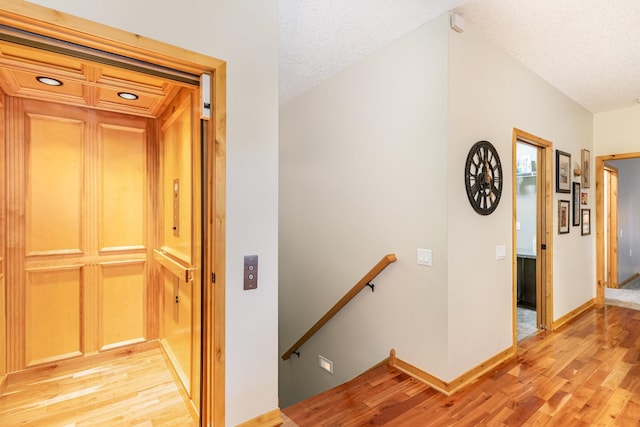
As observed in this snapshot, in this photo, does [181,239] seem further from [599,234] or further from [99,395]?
[599,234]

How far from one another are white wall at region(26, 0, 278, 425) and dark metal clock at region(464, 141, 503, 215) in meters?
1.56

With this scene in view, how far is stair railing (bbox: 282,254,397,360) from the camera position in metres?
2.82

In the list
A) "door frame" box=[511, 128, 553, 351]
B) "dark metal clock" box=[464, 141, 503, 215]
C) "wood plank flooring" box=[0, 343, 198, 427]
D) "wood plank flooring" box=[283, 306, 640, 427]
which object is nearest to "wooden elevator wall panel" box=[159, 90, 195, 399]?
"wood plank flooring" box=[0, 343, 198, 427]

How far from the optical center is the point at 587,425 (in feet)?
6.68

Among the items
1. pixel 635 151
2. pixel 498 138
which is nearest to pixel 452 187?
pixel 498 138

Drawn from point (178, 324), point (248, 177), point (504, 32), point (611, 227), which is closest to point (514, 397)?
point (248, 177)

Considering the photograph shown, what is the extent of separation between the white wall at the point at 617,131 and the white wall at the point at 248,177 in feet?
16.5

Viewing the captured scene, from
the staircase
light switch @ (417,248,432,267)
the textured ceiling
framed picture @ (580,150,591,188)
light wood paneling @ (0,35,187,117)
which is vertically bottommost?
the staircase

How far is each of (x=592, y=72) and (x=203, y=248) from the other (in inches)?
162

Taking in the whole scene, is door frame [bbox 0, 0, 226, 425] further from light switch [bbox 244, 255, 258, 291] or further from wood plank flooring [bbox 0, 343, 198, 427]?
wood plank flooring [bbox 0, 343, 198, 427]

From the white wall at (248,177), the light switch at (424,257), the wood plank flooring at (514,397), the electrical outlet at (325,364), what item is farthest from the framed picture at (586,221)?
the white wall at (248,177)

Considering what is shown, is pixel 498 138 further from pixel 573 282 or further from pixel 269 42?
pixel 573 282

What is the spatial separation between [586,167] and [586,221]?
0.73m

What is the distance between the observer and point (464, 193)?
250 centimetres
